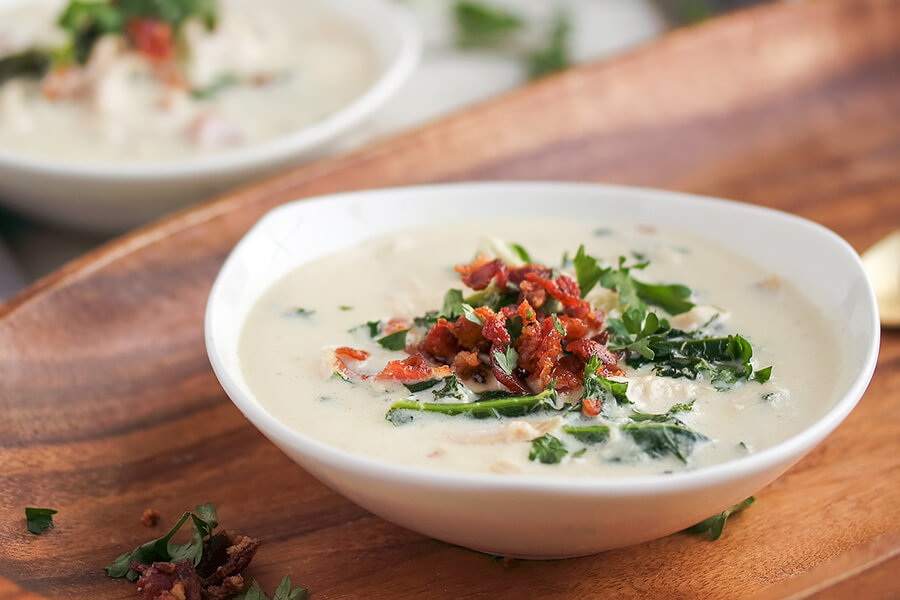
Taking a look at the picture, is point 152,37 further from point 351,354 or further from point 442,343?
point 442,343

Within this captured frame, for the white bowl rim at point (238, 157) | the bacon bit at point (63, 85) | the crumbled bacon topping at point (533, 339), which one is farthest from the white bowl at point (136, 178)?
the crumbled bacon topping at point (533, 339)

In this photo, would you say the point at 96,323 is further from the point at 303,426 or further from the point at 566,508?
the point at 566,508

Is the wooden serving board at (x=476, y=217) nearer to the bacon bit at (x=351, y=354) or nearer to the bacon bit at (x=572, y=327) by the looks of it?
the bacon bit at (x=351, y=354)

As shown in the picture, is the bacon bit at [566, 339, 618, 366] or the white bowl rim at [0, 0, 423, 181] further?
the white bowl rim at [0, 0, 423, 181]

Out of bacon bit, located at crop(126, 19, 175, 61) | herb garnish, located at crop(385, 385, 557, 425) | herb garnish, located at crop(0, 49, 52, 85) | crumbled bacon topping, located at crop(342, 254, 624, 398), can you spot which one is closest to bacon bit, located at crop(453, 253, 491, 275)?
crumbled bacon topping, located at crop(342, 254, 624, 398)

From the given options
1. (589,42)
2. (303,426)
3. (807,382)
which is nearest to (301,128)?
(589,42)

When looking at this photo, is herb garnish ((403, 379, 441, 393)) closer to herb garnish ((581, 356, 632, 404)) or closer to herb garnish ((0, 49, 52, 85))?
herb garnish ((581, 356, 632, 404))

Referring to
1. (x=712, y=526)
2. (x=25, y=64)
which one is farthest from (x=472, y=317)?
(x=25, y=64)
